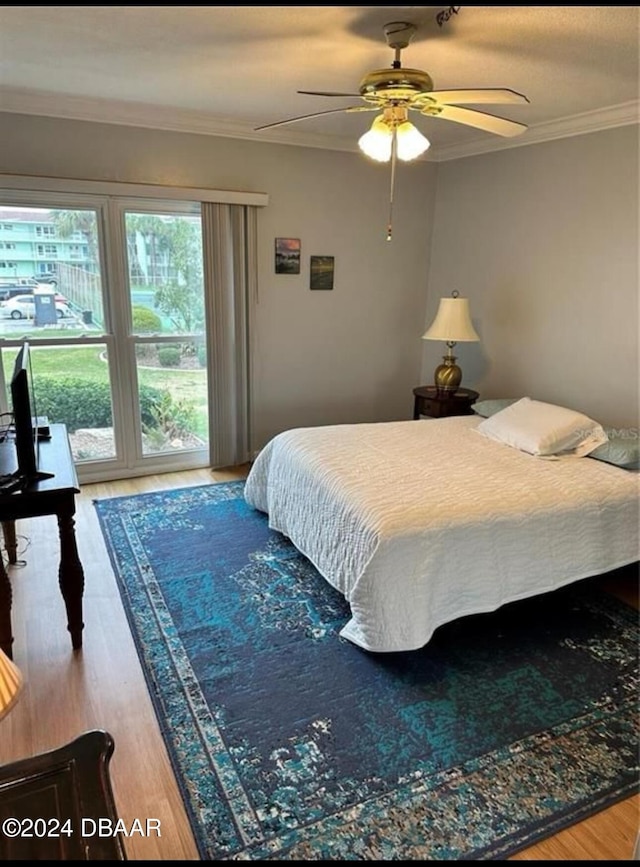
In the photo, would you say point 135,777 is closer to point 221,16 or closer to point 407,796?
point 407,796

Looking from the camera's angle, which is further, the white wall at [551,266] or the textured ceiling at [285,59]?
the white wall at [551,266]

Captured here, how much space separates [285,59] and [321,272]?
197 centimetres

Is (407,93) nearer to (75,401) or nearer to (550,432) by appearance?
(550,432)

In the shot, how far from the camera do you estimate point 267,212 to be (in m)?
4.10

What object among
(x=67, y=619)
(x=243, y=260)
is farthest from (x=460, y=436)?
(x=67, y=619)

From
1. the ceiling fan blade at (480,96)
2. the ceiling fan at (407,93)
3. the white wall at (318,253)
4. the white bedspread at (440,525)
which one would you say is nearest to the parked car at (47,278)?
the white wall at (318,253)

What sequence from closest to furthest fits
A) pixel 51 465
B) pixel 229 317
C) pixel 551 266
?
1. pixel 51 465
2. pixel 551 266
3. pixel 229 317

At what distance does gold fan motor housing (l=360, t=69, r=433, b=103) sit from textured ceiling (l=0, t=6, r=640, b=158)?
0.20 meters

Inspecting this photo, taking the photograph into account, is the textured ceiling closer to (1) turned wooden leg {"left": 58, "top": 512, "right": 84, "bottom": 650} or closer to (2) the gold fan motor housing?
(2) the gold fan motor housing

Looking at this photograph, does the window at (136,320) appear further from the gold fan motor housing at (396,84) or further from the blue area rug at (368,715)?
the gold fan motor housing at (396,84)

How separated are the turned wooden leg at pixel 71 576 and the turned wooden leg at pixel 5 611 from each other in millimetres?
A: 200

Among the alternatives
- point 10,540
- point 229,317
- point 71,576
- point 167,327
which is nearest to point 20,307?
point 167,327

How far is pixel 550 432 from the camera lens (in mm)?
3053

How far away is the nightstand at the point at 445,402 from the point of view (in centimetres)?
409
